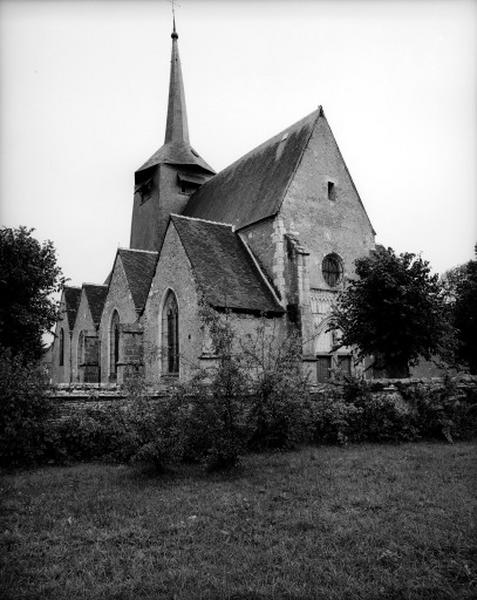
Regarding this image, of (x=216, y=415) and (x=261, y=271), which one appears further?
(x=261, y=271)

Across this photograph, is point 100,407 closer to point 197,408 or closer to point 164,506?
point 197,408

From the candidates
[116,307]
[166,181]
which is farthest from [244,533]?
[166,181]

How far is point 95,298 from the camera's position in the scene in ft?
84.4

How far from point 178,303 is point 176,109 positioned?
19.6 meters

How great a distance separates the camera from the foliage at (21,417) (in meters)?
9.40

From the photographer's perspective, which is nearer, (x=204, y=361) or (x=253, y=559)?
(x=253, y=559)

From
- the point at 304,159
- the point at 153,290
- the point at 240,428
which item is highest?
the point at 304,159

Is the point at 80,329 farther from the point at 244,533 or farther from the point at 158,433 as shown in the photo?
the point at 244,533

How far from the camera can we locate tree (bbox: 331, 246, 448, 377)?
14273 millimetres

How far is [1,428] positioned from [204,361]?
7.35 m

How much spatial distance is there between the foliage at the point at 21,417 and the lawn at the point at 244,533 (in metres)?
0.86

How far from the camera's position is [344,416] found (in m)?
11.8

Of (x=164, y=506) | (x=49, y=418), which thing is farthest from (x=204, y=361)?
(x=164, y=506)

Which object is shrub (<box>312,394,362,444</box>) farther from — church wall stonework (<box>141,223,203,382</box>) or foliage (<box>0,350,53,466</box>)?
foliage (<box>0,350,53,466</box>)
